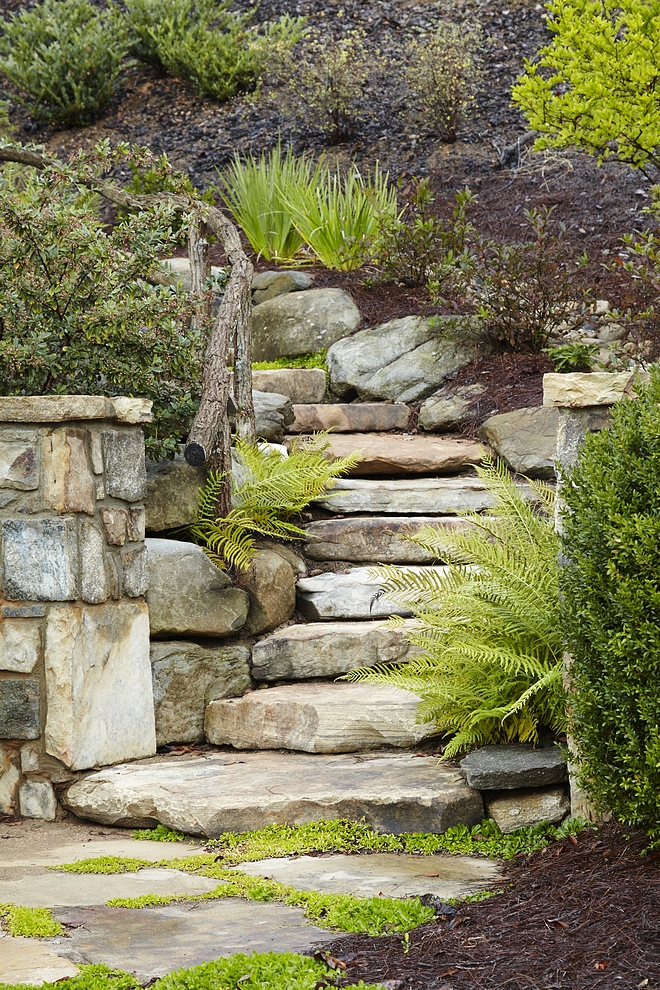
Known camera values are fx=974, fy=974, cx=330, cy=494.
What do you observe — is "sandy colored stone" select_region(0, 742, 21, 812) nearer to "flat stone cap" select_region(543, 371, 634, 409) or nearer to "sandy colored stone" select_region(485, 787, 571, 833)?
"sandy colored stone" select_region(485, 787, 571, 833)

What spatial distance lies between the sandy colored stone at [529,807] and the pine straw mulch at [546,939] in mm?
434

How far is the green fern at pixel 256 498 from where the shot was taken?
4.64 metres

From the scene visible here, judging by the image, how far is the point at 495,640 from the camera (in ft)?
12.0

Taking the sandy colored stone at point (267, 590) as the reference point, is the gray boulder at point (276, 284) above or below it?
above

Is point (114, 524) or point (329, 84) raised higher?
point (329, 84)

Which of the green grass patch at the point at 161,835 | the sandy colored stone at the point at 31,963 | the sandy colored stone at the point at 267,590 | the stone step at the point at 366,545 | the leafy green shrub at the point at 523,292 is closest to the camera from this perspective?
the sandy colored stone at the point at 31,963

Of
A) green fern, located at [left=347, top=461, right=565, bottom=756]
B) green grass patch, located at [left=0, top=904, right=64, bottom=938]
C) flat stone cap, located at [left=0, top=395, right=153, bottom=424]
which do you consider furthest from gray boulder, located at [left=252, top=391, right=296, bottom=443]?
green grass patch, located at [left=0, top=904, right=64, bottom=938]

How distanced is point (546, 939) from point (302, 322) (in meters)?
5.45

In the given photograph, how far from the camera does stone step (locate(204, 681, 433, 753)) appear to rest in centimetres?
403

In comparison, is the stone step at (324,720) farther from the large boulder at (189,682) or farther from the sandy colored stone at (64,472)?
the sandy colored stone at (64,472)

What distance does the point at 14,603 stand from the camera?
12.9 feet

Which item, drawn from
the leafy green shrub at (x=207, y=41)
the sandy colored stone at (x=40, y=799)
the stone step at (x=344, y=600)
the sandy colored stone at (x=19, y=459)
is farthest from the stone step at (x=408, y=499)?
the leafy green shrub at (x=207, y=41)

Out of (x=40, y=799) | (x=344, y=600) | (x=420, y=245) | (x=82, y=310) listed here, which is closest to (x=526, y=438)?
(x=344, y=600)

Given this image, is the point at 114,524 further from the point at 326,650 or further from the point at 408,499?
the point at 408,499
